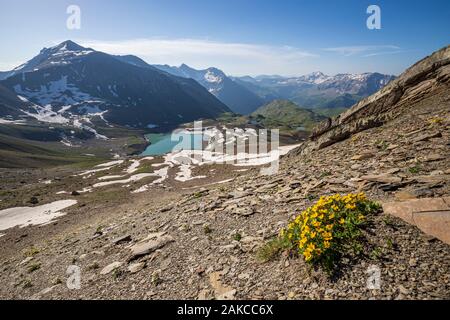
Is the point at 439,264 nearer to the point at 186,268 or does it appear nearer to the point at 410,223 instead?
the point at 410,223

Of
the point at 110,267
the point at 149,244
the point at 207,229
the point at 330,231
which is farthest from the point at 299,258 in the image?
the point at 110,267

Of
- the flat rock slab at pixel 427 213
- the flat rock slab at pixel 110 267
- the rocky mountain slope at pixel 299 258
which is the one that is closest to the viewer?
the rocky mountain slope at pixel 299 258

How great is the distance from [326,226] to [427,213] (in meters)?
3.38

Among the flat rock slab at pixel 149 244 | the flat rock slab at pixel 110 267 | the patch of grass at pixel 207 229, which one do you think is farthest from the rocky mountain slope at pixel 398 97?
the flat rock slab at pixel 110 267

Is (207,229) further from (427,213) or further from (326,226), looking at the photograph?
(427,213)

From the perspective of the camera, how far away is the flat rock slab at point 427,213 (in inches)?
Result: 330

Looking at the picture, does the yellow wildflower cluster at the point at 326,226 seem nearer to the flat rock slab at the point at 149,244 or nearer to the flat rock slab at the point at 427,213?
the flat rock slab at the point at 427,213

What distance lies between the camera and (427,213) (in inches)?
352

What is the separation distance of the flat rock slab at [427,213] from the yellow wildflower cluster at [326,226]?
0.88 m

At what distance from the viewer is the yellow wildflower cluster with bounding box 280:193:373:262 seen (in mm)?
8438

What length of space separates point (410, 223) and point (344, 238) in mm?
2221

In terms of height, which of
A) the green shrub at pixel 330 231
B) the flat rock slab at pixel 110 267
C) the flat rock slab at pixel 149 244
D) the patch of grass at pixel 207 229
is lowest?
the flat rock slab at pixel 110 267

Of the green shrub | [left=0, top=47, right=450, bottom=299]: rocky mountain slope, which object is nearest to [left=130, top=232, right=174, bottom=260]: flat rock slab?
[left=0, top=47, right=450, bottom=299]: rocky mountain slope

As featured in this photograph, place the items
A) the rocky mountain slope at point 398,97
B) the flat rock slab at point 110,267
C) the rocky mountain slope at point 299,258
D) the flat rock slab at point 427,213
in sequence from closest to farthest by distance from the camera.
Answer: the rocky mountain slope at point 299,258 < the flat rock slab at point 427,213 < the flat rock slab at point 110,267 < the rocky mountain slope at point 398,97
